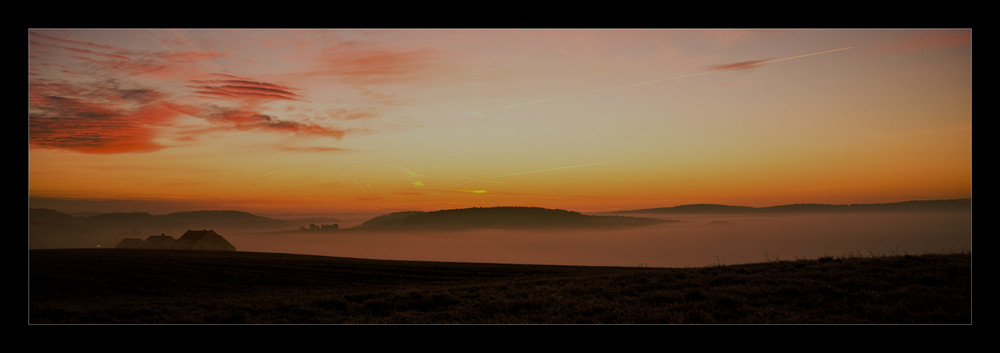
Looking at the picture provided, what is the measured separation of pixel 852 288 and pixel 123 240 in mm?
100011

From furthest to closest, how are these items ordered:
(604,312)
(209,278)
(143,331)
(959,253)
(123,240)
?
(123,240), (209,278), (959,253), (604,312), (143,331)

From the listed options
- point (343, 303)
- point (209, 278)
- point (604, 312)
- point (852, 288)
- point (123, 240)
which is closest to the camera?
point (604, 312)

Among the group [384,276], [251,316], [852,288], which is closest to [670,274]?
[852,288]

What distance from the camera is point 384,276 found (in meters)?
32.8

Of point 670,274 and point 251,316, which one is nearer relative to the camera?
point 251,316

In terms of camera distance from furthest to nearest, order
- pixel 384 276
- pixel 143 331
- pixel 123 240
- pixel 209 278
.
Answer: pixel 123 240 < pixel 384 276 < pixel 209 278 < pixel 143 331
